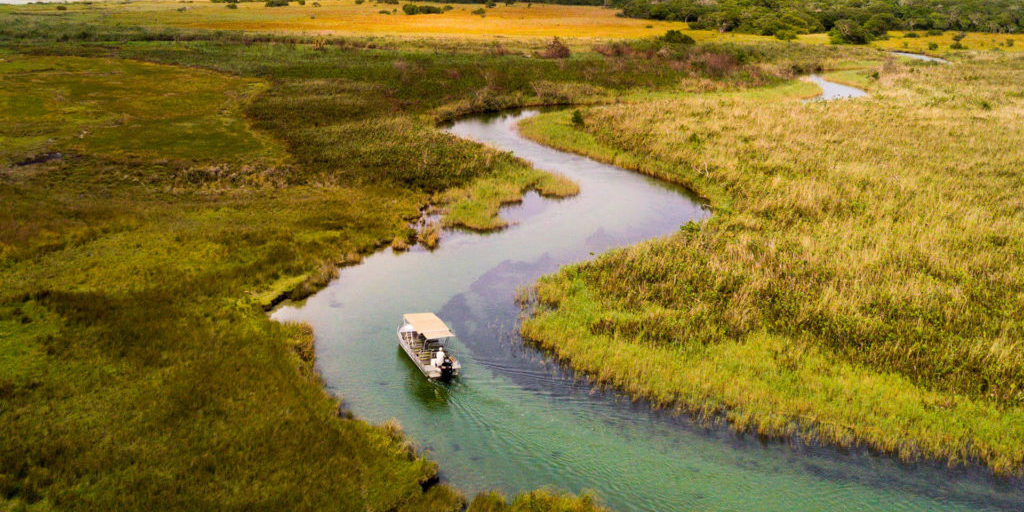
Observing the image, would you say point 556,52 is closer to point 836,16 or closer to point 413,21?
point 413,21

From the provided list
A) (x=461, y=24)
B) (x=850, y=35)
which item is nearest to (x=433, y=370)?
(x=461, y=24)

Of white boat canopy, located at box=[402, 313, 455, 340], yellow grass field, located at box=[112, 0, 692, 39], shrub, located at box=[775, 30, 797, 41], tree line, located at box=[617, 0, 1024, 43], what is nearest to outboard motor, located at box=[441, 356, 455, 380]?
white boat canopy, located at box=[402, 313, 455, 340]

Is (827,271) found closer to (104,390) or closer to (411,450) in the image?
(411,450)

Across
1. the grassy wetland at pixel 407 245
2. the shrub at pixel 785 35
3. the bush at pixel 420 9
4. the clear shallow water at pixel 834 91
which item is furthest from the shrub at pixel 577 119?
the bush at pixel 420 9

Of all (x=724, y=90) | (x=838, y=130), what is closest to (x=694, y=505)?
(x=838, y=130)

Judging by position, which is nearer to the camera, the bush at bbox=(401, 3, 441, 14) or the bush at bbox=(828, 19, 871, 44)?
the bush at bbox=(828, 19, 871, 44)

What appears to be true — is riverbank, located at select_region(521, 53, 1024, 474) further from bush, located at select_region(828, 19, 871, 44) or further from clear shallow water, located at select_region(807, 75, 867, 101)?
bush, located at select_region(828, 19, 871, 44)

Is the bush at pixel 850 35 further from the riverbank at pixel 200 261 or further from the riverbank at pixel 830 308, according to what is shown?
the riverbank at pixel 830 308
